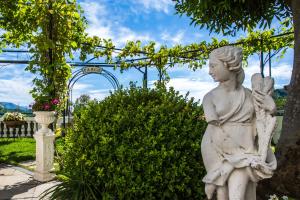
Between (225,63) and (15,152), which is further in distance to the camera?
(15,152)

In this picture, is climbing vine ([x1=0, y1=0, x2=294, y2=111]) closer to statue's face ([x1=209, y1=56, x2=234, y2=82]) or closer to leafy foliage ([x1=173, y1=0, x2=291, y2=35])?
leafy foliage ([x1=173, y1=0, x2=291, y2=35])

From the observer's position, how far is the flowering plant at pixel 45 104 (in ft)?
25.8

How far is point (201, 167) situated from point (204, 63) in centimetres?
990

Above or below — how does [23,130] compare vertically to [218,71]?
below

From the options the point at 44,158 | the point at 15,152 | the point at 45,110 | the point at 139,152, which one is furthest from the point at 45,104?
the point at 15,152

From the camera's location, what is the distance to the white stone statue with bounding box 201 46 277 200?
2682mm

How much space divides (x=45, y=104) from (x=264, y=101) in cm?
605

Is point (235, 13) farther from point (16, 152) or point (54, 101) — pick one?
point (16, 152)

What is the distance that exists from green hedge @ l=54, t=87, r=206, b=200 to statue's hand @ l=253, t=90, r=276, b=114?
1.72 m

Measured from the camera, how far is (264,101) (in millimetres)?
2688

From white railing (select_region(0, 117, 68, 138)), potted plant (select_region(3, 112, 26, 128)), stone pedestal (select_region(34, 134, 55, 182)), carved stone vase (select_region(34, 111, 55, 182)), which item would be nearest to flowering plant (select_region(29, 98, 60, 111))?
carved stone vase (select_region(34, 111, 55, 182))

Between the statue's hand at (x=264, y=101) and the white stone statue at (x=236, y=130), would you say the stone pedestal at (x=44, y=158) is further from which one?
the statue's hand at (x=264, y=101)

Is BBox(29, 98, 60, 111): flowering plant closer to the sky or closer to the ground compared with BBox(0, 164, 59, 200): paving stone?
closer to the sky

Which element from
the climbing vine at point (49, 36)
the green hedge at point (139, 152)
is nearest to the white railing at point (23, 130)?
the climbing vine at point (49, 36)
